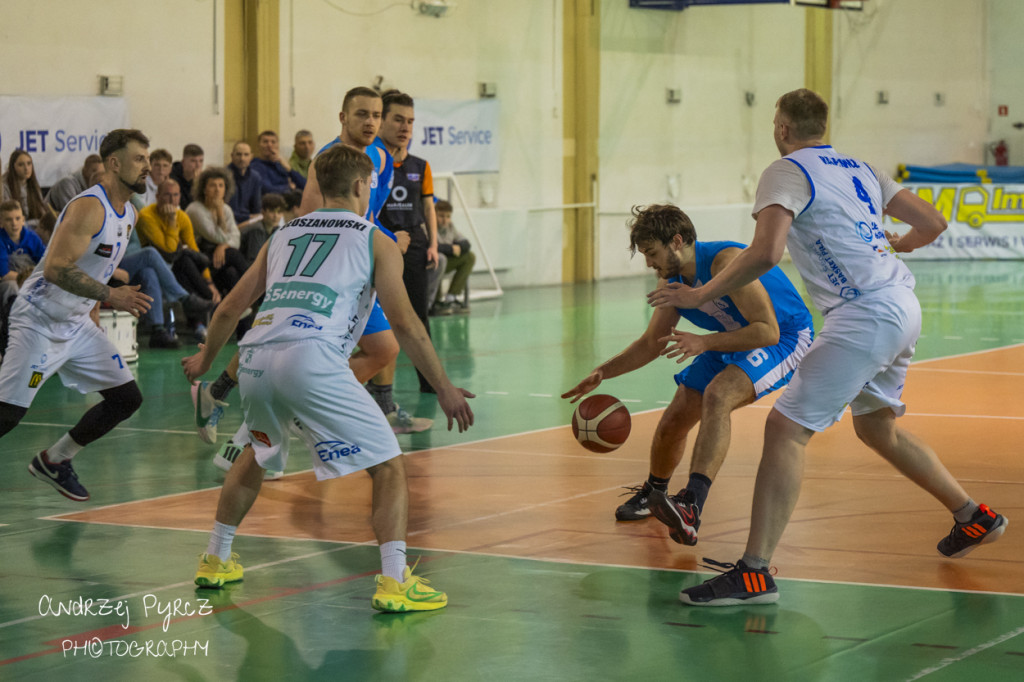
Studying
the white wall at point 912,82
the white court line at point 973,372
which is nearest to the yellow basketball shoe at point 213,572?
the white court line at point 973,372

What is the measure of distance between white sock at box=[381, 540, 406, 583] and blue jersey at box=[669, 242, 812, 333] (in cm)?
196

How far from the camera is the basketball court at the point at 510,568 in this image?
16.4 feet

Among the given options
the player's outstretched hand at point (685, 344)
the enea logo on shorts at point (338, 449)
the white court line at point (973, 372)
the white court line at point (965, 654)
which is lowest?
the white court line at point (965, 654)

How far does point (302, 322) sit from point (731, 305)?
2244mm

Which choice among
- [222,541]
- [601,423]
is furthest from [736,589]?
[222,541]

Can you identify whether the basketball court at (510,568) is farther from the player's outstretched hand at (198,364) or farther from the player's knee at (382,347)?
the player's outstretched hand at (198,364)

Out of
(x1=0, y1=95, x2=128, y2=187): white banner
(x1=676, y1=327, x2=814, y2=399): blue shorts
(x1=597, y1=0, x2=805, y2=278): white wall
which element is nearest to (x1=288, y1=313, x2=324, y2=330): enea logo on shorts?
(x1=676, y1=327, x2=814, y2=399): blue shorts

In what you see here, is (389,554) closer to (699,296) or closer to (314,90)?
(699,296)

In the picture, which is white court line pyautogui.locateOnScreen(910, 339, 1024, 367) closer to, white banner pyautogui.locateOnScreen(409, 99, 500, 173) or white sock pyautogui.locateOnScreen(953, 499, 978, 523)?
white sock pyautogui.locateOnScreen(953, 499, 978, 523)

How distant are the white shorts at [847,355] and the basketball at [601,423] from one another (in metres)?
1.57

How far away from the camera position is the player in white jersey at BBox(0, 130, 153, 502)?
295 inches

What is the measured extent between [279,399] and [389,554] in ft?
2.32

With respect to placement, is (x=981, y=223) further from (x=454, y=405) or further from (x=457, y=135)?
(x=454, y=405)

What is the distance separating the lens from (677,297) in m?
5.78
